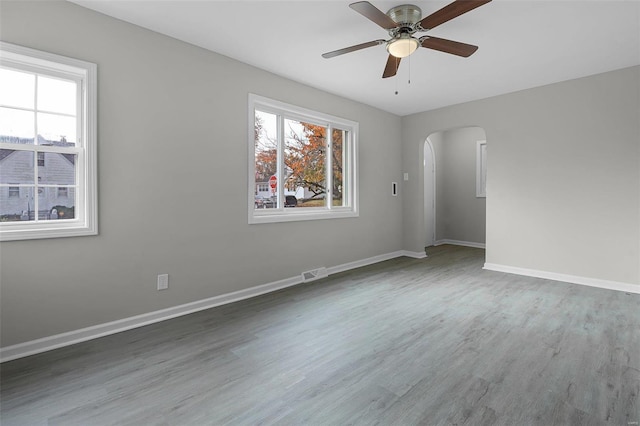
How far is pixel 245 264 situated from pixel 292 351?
Result: 1477 millimetres

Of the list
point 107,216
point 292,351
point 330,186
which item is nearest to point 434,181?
point 330,186

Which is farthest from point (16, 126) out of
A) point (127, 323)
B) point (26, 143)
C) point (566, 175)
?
point (566, 175)

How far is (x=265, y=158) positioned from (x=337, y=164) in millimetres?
1458

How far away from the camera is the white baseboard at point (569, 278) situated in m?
3.77

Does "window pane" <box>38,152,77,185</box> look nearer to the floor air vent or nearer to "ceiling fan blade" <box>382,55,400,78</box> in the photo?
the floor air vent

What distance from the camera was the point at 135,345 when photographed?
8.05 feet

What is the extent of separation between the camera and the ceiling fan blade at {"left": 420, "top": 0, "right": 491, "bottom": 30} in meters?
2.02

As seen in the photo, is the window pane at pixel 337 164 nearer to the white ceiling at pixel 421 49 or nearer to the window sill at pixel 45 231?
the white ceiling at pixel 421 49

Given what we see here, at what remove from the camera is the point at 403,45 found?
8.57 feet

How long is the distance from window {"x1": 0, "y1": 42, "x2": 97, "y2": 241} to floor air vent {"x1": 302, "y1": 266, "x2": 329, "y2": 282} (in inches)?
98.4

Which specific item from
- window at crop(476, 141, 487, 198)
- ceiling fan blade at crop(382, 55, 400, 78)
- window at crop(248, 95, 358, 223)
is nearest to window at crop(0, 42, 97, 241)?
window at crop(248, 95, 358, 223)

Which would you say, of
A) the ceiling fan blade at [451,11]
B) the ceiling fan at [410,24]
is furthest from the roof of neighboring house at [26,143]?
the ceiling fan blade at [451,11]

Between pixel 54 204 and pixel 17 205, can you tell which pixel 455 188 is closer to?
pixel 54 204

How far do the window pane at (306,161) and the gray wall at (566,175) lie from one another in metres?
2.48
